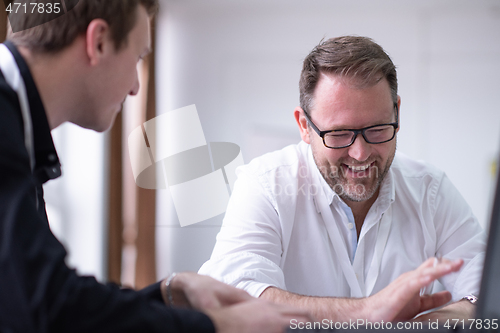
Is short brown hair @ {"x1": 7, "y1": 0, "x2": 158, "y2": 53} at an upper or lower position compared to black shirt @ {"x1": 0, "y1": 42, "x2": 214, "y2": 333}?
upper

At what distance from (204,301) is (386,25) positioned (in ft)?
9.84

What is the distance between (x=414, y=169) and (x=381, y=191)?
7.9 inches

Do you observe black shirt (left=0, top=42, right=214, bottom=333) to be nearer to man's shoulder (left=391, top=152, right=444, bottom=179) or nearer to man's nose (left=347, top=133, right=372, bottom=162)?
man's nose (left=347, top=133, right=372, bottom=162)

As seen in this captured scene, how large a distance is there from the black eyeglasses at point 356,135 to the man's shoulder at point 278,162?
0.17 m

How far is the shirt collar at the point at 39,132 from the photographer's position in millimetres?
641

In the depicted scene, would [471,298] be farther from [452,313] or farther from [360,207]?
[360,207]

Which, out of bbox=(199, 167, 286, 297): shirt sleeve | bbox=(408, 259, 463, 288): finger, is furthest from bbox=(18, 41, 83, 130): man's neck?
bbox=(408, 259, 463, 288): finger

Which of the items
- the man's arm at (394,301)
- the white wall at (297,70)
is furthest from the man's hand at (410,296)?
the white wall at (297,70)

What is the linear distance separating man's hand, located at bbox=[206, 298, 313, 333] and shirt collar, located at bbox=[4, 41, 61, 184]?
411mm

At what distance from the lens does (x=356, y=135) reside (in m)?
1.27

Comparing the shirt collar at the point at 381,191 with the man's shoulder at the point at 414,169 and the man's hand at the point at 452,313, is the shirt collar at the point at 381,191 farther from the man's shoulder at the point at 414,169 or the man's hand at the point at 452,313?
the man's hand at the point at 452,313

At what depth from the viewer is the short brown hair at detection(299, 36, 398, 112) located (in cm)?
129

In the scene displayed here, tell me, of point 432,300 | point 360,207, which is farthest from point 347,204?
point 432,300

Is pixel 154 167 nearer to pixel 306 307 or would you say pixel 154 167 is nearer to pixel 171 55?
pixel 171 55
